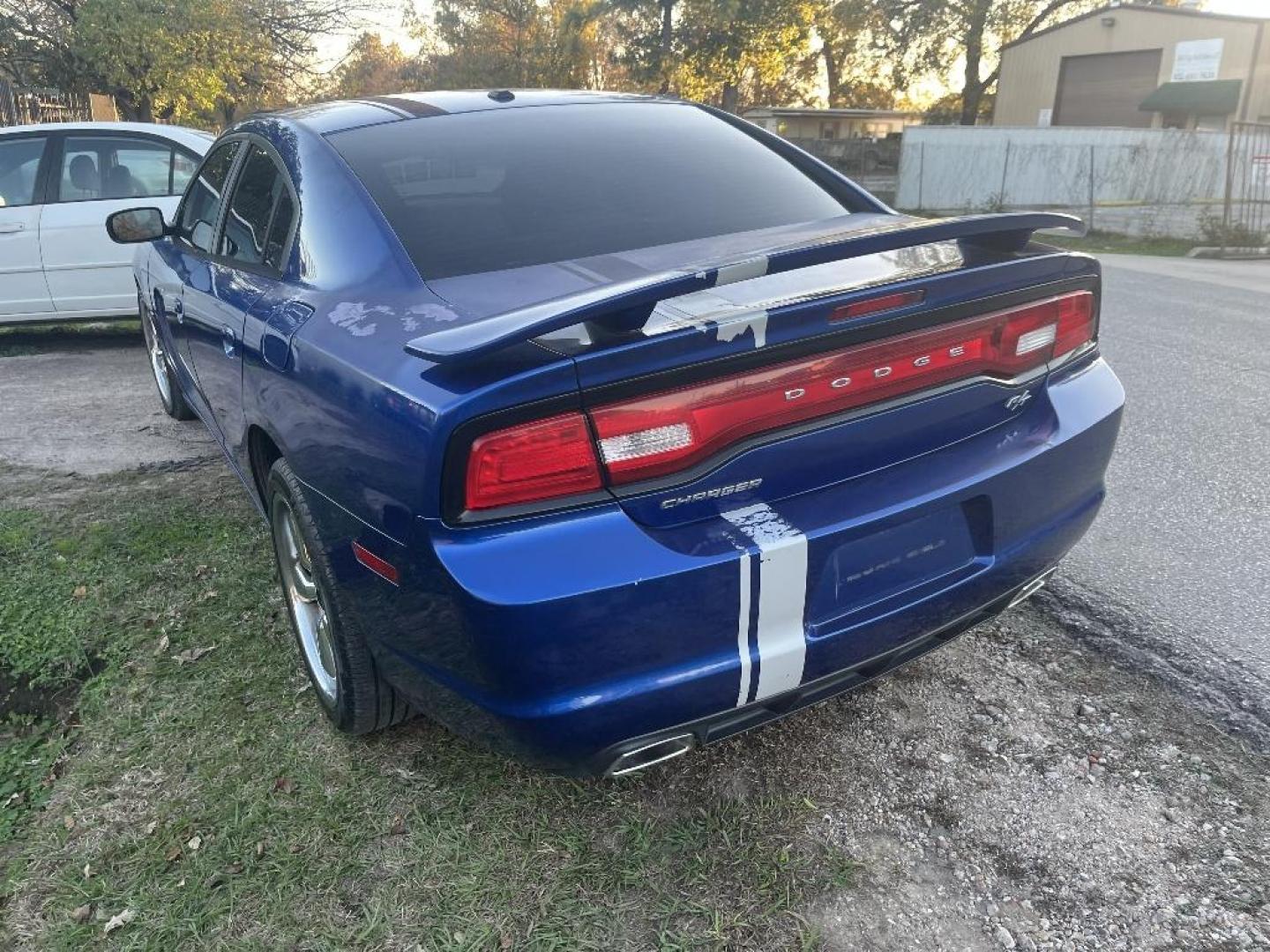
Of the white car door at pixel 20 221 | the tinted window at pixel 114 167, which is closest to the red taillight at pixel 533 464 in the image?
the tinted window at pixel 114 167

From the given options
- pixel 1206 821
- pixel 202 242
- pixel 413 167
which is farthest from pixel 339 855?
pixel 202 242

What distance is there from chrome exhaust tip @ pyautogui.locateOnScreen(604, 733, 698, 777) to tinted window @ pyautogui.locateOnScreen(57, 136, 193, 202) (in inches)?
256

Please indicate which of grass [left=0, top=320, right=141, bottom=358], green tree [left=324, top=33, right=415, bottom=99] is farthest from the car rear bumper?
green tree [left=324, top=33, right=415, bottom=99]

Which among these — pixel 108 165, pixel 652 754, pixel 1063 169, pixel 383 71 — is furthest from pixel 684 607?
pixel 383 71

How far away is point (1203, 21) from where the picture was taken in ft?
107

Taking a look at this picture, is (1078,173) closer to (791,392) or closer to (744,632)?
(791,392)

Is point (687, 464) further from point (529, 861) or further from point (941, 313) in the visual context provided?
point (529, 861)

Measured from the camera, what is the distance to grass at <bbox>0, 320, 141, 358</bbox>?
7.63 meters

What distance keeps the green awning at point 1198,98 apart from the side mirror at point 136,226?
36558 millimetres

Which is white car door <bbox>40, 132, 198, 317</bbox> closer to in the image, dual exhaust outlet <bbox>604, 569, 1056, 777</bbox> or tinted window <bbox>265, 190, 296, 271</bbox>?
tinted window <bbox>265, 190, 296, 271</bbox>

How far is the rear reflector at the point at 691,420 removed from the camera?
173cm

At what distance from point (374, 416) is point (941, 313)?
1.19 metres

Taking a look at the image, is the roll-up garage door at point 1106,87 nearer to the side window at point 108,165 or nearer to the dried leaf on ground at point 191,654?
the side window at point 108,165

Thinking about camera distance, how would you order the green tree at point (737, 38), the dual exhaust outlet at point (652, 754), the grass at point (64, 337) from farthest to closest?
the green tree at point (737, 38)
the grass at point (64, 337)
the dual exhaust outlet at point (652, 754)
